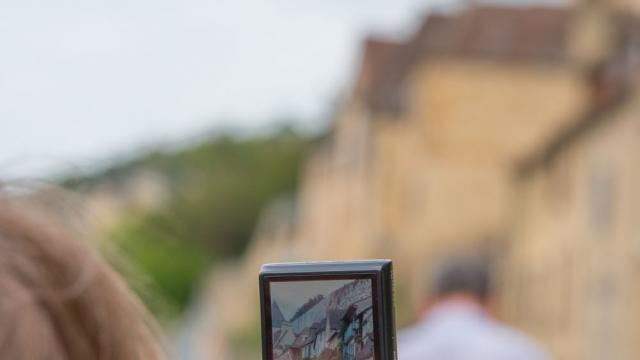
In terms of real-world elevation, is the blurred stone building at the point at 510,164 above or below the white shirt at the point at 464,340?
above

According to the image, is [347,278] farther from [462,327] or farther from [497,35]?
[497,35]

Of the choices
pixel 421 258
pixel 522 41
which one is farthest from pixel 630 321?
pixel 421 258

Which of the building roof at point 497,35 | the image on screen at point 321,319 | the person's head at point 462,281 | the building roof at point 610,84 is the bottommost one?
the image on screen at point 321,319

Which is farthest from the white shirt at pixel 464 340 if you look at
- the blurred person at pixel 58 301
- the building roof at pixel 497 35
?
the building roof at pixel 497 35

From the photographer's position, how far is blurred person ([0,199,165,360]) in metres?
1.37

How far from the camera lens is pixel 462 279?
6570mm

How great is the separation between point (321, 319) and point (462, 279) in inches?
202

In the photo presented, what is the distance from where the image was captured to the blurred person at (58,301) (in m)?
1.37

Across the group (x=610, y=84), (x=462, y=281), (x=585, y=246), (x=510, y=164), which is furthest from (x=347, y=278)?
(x=510, y=164)

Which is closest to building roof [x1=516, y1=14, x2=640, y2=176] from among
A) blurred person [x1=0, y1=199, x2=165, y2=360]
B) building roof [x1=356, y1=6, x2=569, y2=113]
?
building roof [x1=356, y1=6, x2=569, y2=113]

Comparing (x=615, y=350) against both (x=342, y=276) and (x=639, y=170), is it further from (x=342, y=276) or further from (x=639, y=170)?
(x=342, y=276)

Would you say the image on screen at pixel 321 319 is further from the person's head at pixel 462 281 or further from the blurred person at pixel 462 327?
the person's head at pixel 462 281

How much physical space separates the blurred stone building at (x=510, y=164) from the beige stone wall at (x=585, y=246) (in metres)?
0.04

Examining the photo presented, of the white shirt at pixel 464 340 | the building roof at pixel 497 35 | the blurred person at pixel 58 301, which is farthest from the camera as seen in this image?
the building roof at pixel 497 35
